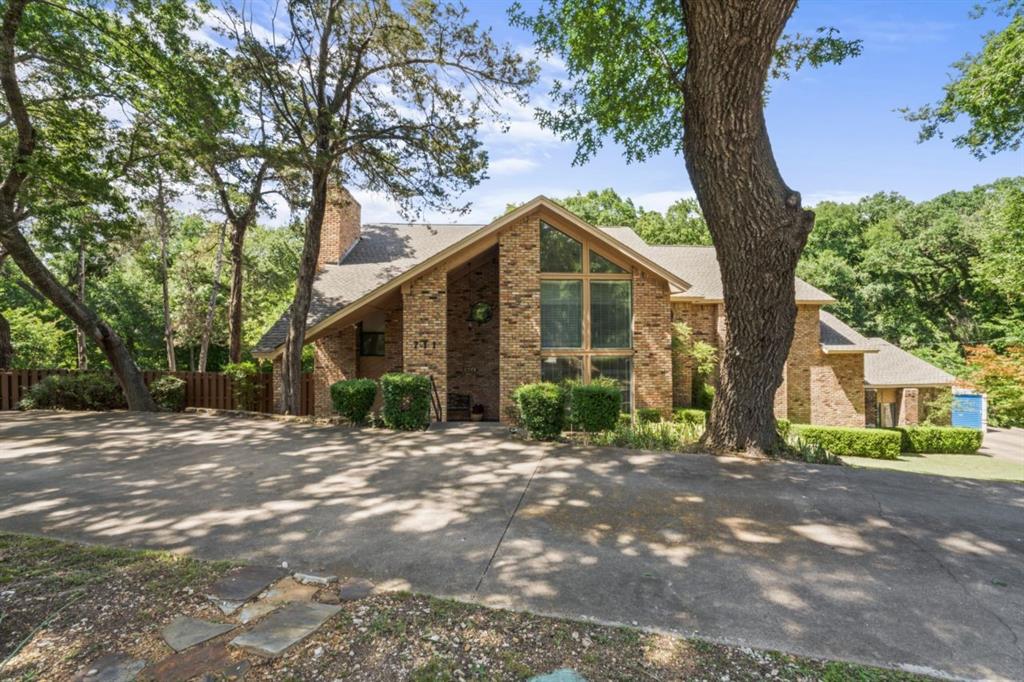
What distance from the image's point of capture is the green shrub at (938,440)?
50.1 ft

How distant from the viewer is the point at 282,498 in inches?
207

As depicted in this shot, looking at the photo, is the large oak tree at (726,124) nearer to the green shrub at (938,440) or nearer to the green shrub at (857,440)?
the green shrub at (857,440)

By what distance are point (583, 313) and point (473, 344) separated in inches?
159

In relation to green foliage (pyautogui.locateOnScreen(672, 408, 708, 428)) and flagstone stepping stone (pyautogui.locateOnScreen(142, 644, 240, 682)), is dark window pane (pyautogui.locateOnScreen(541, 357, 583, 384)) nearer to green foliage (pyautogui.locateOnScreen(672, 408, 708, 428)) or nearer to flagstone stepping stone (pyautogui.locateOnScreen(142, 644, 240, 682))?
green foliage (pyautogui.locateOnScreen(672, 408, 708, 428))

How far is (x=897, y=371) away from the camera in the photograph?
17938 mm

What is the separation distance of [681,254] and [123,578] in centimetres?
1865

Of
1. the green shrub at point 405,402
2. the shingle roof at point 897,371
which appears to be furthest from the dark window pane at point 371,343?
the shingle roof at point 897,371

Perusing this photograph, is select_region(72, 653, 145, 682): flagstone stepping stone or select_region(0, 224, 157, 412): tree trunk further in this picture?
select_region(0, 224, 157, 412): tree trunk

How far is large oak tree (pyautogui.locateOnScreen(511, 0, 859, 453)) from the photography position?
6.01 metres

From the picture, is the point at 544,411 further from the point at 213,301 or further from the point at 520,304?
the point at 213,301

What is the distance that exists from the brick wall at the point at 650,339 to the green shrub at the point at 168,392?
1256cm

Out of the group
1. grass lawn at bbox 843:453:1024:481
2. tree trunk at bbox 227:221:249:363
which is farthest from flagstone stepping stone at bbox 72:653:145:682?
tree trunk at bbox 227:221:249:363

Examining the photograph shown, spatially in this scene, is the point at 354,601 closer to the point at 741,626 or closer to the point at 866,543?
the point at 741,626

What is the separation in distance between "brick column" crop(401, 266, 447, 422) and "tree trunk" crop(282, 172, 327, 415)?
2.40 meters
